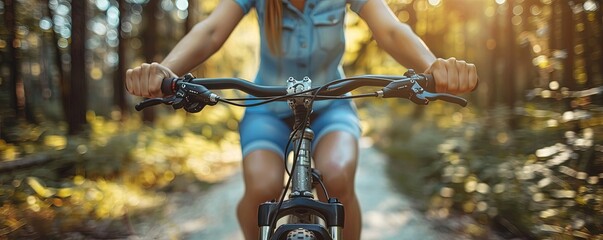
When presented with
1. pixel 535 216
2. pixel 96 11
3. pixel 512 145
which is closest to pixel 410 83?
pixel 535 216

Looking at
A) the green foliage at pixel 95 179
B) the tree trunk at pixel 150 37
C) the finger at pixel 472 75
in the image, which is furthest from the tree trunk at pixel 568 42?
the tree trunk at pixel 150 37

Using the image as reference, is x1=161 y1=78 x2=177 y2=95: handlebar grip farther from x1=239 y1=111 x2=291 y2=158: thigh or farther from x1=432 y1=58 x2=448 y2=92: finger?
x1=432 y1=58 x2=448 y2=92: finger

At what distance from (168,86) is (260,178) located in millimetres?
564

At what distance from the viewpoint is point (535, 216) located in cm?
450

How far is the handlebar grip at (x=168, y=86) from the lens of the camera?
1.90m

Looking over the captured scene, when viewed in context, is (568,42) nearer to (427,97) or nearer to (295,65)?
(295,65)

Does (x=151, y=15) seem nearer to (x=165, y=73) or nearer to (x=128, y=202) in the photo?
(x=128, y=202)

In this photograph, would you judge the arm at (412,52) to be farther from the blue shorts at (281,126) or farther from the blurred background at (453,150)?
the blurred background at (453,150)

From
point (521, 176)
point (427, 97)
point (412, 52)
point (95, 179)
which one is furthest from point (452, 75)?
point (95, 179)

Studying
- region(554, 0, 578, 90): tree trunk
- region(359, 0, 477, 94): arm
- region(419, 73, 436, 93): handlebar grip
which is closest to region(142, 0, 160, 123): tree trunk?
region(554, 0, 578, 90): tree trunk

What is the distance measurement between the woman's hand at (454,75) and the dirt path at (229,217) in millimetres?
3904

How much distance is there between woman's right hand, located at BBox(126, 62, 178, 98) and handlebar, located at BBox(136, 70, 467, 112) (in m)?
0.03

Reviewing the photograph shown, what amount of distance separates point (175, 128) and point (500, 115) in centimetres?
763

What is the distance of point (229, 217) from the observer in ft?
21.8
